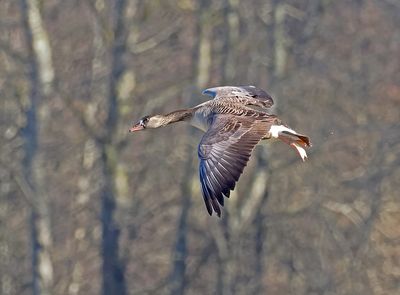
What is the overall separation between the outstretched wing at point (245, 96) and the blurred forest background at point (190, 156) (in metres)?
8.96

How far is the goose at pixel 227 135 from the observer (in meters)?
16.6

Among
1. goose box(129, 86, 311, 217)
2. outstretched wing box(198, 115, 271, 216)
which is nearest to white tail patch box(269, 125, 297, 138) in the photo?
goose box(129, 86, 311, 217)

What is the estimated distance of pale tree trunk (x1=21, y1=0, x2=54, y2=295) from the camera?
1110 inches

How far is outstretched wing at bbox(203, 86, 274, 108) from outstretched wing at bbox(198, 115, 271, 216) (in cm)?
129

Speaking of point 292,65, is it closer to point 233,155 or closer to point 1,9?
point 1,9

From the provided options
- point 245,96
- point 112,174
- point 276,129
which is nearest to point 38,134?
point 112,174

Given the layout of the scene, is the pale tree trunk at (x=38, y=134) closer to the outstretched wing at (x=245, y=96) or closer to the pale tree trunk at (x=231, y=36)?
the pale tree trunk at (x=231, y=36)

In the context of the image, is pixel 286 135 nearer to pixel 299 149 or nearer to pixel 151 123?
pixel 299 149

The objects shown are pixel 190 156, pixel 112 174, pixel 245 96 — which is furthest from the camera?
pixel 190 156

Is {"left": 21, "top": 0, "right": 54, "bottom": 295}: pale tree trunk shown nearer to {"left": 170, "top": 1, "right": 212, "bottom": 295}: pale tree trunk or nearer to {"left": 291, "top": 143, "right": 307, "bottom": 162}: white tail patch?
{"left": 170, "top": 1, "right": 212, "bottom": 295}: pale tree trunk

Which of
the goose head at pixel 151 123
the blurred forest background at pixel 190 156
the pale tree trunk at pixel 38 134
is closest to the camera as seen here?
the goose head at pixel 151 123

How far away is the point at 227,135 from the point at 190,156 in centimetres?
1217

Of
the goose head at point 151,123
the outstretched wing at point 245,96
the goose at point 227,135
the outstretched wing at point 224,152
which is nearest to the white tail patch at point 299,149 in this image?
the goose at point 227,135

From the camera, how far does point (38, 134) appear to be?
93.2 feet
